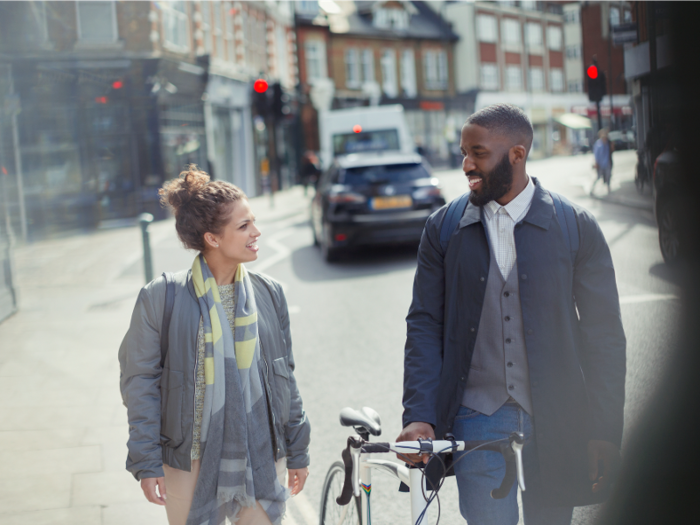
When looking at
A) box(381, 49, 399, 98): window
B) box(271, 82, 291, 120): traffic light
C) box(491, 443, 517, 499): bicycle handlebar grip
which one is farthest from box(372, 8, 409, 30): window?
box(491, 443, 517, 499): bicycle handlebar grip

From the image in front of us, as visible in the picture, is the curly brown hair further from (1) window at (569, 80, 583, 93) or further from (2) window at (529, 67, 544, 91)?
(2) window at (529, 67, 544, 91)

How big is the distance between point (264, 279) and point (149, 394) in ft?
1.75

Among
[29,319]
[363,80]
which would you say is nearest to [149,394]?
[29,319]

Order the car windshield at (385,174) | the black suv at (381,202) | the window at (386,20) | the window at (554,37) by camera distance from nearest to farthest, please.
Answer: the window at (554,37), the black suv at (381,202), the car windshield at (385,174), the window at (386,20)

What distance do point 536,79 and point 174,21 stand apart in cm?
343

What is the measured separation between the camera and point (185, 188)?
2.45 m

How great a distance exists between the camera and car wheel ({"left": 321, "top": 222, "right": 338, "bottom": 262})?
35.2 ft

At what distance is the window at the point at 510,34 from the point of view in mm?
3945

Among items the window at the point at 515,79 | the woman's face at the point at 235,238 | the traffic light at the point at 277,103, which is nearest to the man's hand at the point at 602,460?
the woman's face at the point at 235,238

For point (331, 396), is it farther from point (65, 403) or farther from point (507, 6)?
point (507, 6)

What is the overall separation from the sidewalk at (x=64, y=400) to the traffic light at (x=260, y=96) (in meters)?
9.14

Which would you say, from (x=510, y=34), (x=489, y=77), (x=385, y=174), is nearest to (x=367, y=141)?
(x=385, y=174)

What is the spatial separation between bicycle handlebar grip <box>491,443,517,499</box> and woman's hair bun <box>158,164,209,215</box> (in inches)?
47.9

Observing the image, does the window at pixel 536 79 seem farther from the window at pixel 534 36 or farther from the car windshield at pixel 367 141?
the car windshield at pixel 367 141
